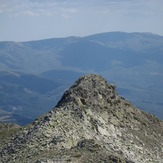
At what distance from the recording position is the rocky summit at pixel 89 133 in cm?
3497

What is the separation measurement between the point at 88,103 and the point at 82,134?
291 inches

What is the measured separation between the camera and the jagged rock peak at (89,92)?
165 feet

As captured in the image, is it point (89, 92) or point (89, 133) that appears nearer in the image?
point (89, 133)

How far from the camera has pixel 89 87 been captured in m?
53.6

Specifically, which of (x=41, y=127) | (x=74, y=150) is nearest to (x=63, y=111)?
(x=41, y=127)

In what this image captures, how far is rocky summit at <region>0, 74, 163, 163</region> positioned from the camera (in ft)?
115

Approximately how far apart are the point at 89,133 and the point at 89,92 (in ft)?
31.4

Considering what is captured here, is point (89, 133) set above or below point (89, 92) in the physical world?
below

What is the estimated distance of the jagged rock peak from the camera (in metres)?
50.2

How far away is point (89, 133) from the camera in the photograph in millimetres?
43906

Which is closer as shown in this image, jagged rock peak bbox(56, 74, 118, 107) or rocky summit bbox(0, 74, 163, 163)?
rocky summit bbox(0, 74, 163, 163)

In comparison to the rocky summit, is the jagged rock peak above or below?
above

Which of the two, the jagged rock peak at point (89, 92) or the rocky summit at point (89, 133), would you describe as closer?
the rocky summit at point (89, 133)

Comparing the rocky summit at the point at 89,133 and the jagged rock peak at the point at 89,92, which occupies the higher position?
the jagged rock peak at the point at 89,92
